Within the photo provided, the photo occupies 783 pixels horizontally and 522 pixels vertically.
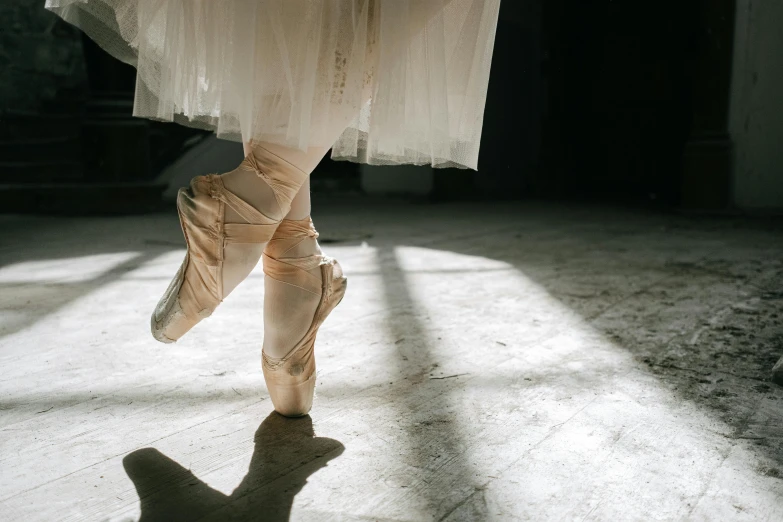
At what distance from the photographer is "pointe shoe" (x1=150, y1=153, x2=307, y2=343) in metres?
0.83

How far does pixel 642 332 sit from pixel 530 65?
4.22m

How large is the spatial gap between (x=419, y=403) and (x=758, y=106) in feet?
13.0

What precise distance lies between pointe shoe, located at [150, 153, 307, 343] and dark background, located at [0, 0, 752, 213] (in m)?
3.72

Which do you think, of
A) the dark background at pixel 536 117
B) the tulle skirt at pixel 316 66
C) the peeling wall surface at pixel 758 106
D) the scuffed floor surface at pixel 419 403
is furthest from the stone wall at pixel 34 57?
the peeling wall surface at pixel 758 106

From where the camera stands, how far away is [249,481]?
31.9 inches

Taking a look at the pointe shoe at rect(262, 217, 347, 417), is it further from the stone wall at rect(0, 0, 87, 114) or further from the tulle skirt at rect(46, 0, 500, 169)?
the stone wall at rect(0, 0, 87, 114)

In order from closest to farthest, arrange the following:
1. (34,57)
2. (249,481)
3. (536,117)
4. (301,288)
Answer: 1. (249,481)
2. (301,288)
3. (34,57)
4. (536,117)

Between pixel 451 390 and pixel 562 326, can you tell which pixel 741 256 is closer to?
pixel 562 326

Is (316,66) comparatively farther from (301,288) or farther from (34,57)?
(34,57)

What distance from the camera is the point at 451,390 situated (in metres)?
1.14

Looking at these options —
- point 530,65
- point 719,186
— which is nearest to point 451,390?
point 719,186

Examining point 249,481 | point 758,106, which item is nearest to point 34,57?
point 249,481

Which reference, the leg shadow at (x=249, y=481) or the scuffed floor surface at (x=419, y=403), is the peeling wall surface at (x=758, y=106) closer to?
the scuffed floor surface at (x=419, y=403)

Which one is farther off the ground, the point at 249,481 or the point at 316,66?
the point at 316,66
